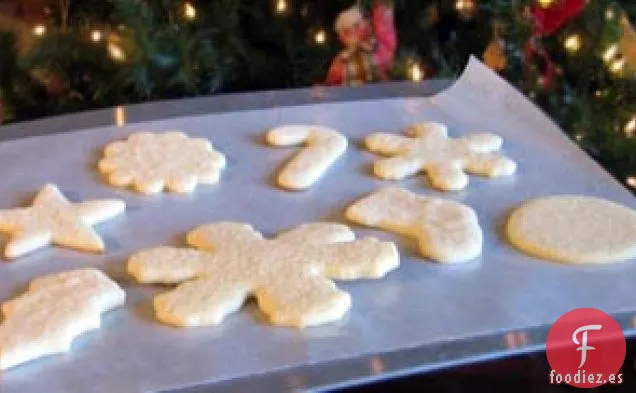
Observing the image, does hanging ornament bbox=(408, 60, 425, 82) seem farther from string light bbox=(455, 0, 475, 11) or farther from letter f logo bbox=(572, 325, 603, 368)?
letter f logo bbox=(572, 325, 603, 368)

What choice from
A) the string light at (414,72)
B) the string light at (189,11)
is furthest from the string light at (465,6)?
the string light at (189,11)

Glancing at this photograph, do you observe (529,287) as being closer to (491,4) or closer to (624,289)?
(624,289)

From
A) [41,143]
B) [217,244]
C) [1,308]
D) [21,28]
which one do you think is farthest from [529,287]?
[21,28]

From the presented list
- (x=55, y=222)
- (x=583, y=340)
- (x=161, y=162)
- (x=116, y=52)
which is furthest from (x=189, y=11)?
(x=583, y=340)

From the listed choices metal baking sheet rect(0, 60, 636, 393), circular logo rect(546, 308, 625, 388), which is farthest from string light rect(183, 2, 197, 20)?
circular logo rect(546, 308, 625, 388)

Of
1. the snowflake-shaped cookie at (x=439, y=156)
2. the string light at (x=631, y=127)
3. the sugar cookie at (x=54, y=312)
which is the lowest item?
the sugar cookie at (x=54, y=312)

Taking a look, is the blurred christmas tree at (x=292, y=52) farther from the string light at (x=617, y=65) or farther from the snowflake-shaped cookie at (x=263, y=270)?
the snowflake-shaped cookie at (x=263, y=270)

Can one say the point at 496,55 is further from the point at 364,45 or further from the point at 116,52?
the point at 116,52
